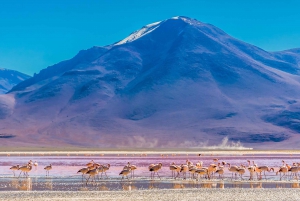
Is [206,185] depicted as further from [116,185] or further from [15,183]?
[15,183]

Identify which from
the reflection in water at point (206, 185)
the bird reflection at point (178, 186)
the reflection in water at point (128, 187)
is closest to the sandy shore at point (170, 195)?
the reflection in water at point (128, 187)

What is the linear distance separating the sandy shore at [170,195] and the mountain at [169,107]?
102969 millimetres

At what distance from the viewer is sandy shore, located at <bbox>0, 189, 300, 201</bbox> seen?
21.9 meters

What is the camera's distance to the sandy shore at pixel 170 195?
21938 mm

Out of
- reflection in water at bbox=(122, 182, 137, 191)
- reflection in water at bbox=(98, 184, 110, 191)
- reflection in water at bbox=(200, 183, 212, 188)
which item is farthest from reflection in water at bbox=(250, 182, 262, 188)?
reflection in water at bbox=(98, 184, 110, 191)

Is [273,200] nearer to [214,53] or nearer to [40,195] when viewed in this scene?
[40,195]

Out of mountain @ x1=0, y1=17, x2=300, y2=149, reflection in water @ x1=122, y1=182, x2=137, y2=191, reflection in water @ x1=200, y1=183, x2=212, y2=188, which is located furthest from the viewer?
mountain @ x1=0, y1=17, x2=300, y2=149

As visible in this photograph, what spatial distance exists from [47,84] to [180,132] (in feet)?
251

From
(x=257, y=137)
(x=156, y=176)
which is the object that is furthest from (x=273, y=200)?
(x=257, y=137)

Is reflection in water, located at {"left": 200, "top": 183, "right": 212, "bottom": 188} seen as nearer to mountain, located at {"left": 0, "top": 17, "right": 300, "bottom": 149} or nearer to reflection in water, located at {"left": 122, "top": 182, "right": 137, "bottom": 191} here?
reflection in water, located at {"left": 122, "top": 182, "right": 137, "bottom": 191}

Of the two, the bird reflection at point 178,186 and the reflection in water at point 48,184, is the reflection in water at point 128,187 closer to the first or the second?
the bird reflection at point 178,186

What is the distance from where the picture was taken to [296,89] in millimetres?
172375

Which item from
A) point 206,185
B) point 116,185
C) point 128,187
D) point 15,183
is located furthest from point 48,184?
point 206,185

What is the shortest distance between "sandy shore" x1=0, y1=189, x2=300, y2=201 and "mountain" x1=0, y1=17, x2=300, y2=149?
338 feet
